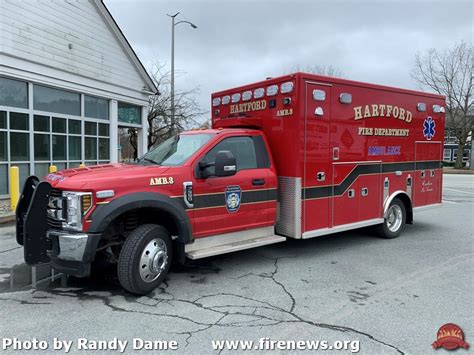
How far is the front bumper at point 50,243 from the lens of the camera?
4.04m

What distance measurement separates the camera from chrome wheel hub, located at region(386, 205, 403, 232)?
24.3 ft

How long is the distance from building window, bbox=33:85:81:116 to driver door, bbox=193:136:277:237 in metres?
8.39

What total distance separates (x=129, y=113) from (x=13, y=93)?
557 cm

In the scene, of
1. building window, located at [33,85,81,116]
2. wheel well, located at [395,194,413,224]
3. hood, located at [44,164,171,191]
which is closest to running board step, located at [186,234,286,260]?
hood, located at [44,164,171,191]

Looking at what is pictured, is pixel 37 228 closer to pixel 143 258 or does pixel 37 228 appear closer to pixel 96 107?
pixel 143 258

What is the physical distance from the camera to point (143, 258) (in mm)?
4340

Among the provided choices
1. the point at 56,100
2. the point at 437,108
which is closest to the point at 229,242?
the point at 437,108

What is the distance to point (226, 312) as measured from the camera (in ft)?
13.0

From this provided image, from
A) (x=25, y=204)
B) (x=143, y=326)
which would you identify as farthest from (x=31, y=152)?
(x=143, y=326)

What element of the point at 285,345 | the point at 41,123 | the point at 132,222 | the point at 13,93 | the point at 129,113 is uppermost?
the point at 129,113

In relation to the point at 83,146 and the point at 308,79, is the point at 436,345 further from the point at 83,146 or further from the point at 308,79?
the point at 83,146

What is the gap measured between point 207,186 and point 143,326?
1.87 metres

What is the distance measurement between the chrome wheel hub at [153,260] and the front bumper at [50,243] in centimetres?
56

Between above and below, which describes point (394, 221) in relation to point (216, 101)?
below
